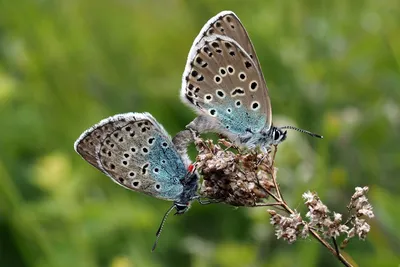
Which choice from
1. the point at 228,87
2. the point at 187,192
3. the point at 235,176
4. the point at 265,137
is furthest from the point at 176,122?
the point at 235,176

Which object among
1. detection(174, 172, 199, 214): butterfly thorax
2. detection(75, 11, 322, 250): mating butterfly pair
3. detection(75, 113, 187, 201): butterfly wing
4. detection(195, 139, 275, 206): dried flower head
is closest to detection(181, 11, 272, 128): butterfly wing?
detection(75, 11, 322, 250): mating butterfly pair

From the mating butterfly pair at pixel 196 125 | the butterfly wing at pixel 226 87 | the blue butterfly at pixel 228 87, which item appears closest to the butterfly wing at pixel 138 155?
the mating butterfly pair at pixel 196 125

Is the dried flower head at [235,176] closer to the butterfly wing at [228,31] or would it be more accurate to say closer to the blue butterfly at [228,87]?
the blue butterfly at [228,87]

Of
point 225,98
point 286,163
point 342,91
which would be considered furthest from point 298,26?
point 225,98

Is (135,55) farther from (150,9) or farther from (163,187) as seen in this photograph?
(163,187)

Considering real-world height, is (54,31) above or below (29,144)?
above

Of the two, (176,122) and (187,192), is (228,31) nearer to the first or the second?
(187,192)
